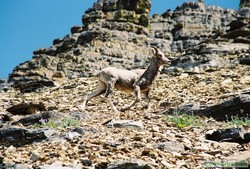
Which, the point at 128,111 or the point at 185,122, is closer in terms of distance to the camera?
the point at 185,122

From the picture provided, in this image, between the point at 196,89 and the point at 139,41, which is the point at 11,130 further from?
the point at 139,41

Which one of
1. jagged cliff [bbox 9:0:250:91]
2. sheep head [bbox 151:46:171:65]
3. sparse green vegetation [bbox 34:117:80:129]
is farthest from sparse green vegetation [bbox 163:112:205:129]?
jagged cliff [bbox 9:0:250:91]

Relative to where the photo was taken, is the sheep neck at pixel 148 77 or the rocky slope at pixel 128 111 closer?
the rocky slope at pixel 128 111

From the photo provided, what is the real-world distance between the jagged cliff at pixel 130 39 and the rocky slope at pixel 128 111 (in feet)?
0.52

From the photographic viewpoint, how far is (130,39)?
60094mm

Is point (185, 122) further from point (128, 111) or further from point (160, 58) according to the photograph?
point (160, 58)

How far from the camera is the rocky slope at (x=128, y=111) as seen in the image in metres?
7.98

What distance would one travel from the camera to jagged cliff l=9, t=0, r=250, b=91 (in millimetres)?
45269

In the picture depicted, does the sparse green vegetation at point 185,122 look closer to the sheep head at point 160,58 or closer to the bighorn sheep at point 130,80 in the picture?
the bighorn sheep at point 130,80

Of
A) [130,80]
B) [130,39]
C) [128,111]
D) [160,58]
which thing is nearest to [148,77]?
[130,80]

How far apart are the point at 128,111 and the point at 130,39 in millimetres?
44804

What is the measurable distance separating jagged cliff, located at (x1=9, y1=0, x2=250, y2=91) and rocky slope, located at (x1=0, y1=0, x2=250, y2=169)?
16 centimetres

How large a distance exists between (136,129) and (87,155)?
2.92 m

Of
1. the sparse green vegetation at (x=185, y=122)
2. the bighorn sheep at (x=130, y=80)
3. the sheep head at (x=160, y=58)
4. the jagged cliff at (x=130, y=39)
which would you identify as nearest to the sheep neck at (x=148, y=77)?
the bighorn sheep at (x=130, y=80)
